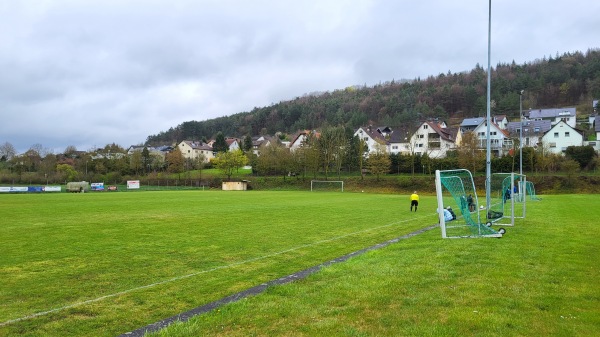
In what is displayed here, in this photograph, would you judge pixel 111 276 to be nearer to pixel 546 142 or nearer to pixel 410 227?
pixel 410 227

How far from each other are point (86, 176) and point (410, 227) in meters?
96.5

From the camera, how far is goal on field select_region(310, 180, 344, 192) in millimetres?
76625

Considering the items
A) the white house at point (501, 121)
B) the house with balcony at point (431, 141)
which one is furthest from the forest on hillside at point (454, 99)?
the house with balcony at point (431, 141)

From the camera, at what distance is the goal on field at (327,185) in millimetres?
76625

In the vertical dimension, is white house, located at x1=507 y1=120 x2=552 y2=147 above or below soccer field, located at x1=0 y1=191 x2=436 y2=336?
above

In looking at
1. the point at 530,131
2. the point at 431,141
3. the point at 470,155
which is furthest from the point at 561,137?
the point at 470,155

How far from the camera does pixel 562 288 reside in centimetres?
723

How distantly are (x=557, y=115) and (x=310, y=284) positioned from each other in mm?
127362

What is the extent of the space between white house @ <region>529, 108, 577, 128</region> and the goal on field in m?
64.6

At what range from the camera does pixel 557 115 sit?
113m

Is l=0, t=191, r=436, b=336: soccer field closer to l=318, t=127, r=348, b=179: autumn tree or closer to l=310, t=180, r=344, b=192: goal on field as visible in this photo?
l=310, t=180, r=344, b=192: goal on field

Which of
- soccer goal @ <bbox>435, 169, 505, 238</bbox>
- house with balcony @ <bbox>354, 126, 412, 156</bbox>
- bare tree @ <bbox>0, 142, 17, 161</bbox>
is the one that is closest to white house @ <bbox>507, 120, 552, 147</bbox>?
house with balcony @ <bbox>354, 126, 412, 156</bbox>

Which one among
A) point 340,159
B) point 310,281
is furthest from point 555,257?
point 340,159

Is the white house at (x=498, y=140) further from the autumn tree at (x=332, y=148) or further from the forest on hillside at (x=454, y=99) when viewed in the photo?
the autumn tree at (x=332, y=148)
